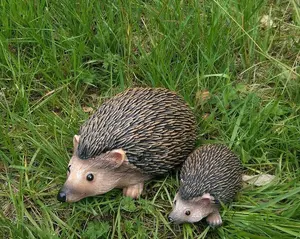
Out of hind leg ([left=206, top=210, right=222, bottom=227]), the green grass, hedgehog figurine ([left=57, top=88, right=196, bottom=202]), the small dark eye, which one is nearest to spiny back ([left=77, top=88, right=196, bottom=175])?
hedgehog figurine ([left=57, top=88, right=196, bottom=202])

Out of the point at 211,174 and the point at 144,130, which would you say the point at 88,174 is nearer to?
the point at 144,130

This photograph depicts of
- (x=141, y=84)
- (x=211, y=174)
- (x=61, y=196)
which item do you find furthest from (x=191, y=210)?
(x=141, y=84)

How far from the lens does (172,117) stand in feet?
14.6

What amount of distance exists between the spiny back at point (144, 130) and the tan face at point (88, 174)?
60 millimetres

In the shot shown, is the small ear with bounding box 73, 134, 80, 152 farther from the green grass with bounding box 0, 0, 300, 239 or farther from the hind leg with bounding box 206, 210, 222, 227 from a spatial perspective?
the hind leg with bounding box 206, 210, 222, 227

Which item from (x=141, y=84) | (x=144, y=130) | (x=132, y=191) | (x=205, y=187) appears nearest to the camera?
(x=205, y=187)

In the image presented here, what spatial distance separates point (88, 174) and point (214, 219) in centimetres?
102

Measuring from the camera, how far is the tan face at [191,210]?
4.18m

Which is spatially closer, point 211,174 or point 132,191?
point 211,174

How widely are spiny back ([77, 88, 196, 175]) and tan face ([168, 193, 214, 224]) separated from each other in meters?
0.38

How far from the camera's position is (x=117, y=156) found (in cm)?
419

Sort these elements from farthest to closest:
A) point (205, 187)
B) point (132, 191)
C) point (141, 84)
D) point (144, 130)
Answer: point (141, 84), point (132, 191), point (144, 130), point (205, 187)

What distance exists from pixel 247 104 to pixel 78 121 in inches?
58.8

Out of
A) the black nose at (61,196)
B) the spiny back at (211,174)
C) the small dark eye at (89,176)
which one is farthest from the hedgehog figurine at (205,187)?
the black nose at (61,196)
